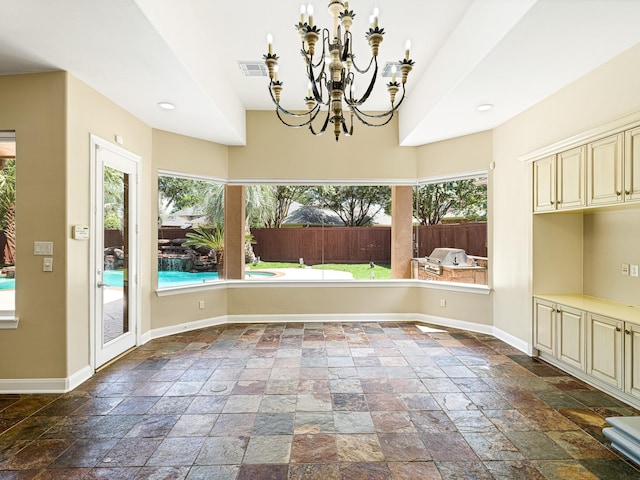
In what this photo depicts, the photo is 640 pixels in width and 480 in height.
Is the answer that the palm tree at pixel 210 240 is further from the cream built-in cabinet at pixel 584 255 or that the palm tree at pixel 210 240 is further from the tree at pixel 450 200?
the cream built-in cabinet at pixel 584 255

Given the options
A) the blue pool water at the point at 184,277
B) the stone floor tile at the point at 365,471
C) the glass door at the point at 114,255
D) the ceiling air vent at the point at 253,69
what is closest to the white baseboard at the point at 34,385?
the glass door at the point at 114,255

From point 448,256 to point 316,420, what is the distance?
3.54 m

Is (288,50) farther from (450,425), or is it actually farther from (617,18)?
(450,425)

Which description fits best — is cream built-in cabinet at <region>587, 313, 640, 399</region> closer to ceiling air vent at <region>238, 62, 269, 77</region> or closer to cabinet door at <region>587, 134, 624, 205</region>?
cabinet door at <region>587, 134, 624, 205</region>

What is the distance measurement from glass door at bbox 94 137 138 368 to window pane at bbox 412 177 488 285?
415cm

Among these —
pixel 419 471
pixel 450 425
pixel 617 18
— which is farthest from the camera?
pixel 450 425

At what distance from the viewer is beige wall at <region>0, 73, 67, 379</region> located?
9.98ft

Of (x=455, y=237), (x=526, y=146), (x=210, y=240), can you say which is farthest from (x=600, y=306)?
(x=210, y=240)

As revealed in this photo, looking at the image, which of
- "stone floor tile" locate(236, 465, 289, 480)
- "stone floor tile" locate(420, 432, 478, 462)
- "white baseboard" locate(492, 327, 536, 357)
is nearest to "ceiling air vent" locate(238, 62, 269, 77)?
"stone floor tile" locate(236, 465, 289, 480)

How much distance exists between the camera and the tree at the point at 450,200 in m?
4.99

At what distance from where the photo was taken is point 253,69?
4.04 meters

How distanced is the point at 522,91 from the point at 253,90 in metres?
3.25

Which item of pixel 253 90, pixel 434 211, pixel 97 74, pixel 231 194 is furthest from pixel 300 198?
pixel 97 74

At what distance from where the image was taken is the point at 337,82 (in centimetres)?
241
